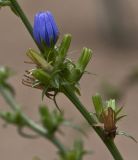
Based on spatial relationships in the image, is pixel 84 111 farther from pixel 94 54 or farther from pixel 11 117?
pixel 94 54

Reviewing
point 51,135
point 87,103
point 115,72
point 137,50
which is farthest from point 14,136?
point 51,135

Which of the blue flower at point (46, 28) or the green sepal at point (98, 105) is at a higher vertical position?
the blue flower at point (46, 28)

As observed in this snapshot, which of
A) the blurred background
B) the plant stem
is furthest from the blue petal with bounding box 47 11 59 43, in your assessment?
the blurred background

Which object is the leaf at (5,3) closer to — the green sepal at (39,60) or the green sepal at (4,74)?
the green sepal at (39,60)

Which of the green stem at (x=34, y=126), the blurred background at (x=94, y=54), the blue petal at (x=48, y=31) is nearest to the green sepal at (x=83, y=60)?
the blue petal at (x=48, y=31)

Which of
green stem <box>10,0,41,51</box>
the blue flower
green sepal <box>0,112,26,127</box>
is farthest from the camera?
→ green sepal <box>0,112,26,127</box>

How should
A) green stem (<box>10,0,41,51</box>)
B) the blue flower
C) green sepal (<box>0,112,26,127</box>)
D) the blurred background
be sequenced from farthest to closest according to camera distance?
1. the blurred background
2. green sepal (<box>0,112,26,127</box>)
3. the blue flower
4. green stem (<box>10,0,41,51</box>)

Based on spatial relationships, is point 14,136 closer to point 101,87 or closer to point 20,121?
point 101,87

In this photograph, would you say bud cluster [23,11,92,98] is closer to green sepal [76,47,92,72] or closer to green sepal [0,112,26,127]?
green sepal [76,47,92,72]
